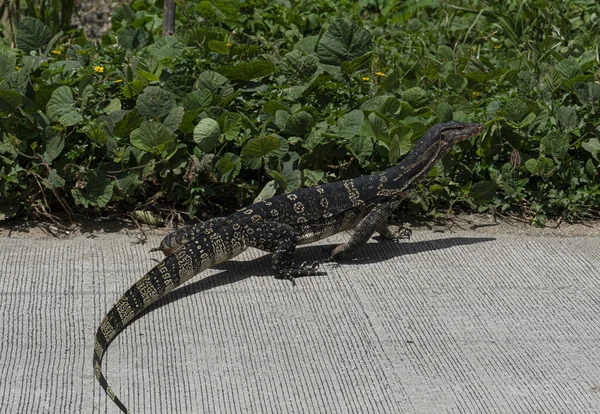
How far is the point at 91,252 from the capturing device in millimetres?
5852

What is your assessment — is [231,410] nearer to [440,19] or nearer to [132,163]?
[132,163]

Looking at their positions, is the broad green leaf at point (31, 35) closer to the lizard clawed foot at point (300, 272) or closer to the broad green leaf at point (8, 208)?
the broad green leaf at point (8, 208)

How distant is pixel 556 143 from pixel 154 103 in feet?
9.52

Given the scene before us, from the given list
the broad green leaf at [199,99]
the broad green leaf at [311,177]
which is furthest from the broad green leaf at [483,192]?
the broad green leaf at [199,99]

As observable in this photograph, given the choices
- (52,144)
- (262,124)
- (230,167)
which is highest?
(262,124)

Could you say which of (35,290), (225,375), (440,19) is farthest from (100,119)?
(440,19)

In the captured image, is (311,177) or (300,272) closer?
(300,272)

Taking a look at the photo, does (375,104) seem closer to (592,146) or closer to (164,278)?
(592,146)

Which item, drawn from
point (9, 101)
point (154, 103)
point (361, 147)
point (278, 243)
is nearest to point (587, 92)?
point (361, 147)

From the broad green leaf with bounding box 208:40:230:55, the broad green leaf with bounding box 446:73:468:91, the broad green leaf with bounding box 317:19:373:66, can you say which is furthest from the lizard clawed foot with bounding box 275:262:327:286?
the broad green leaf with bounding box 446:73:468:91

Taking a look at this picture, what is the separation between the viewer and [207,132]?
623 centimetres

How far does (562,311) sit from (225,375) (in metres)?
2.01

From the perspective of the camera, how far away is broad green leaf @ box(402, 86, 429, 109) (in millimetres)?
6902

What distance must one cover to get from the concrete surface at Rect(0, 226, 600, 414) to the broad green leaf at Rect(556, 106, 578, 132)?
3.09 ft
